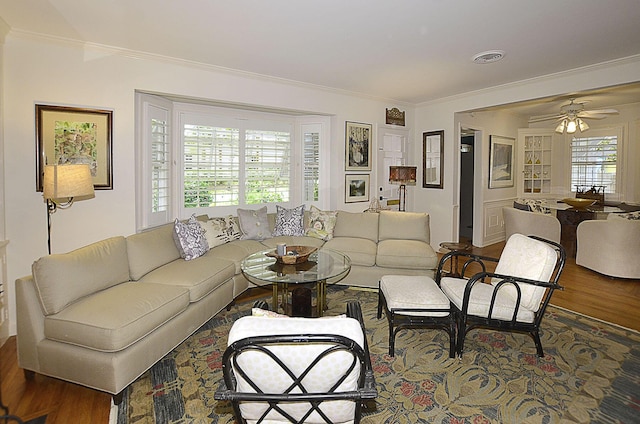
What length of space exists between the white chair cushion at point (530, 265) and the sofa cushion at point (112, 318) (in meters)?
2.81

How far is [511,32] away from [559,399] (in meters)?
3.06

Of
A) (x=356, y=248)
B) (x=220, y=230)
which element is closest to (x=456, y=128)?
(x=356, y=248)

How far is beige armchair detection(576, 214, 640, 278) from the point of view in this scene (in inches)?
187

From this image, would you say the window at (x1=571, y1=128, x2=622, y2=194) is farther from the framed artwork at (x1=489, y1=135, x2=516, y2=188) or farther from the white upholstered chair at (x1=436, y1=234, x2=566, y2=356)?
the white upholstered chair at (x1=436, y1=234, x2=566, y2=356)

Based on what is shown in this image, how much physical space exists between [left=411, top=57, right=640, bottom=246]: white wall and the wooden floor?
219cm

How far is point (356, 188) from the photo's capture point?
237 inches

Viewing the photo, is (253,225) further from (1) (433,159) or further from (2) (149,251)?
(1) (433,159)

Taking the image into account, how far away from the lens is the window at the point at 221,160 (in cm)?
425

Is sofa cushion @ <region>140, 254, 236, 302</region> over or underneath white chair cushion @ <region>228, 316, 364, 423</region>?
underneath

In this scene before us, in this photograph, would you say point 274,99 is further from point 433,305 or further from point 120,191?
point 433,305

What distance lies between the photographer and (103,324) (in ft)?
7.54

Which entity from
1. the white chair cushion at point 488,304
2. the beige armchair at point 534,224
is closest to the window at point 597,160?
the beige armchair at point 534,224

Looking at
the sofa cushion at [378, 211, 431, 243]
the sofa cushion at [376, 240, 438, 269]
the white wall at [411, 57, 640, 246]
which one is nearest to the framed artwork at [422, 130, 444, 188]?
the white wall at [411, 57, 640, 246]

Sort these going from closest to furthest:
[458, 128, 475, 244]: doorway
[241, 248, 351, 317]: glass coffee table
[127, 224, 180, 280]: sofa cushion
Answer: [241, 248, 351, 317]: glass coffee table → [127, 224, 180, 280]: sofa cushion → [458, 128, 475, 244]: doorway
